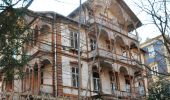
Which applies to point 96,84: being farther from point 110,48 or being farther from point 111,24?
point 111,24

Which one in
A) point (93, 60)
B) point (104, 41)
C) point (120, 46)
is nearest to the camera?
point (93, 60)

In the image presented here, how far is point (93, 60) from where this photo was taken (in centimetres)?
2416

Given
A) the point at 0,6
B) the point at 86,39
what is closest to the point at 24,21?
the point at 0,6

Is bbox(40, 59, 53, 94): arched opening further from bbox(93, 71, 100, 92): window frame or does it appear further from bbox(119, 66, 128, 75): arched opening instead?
bbox(119, 66, 128, 75): arched opening

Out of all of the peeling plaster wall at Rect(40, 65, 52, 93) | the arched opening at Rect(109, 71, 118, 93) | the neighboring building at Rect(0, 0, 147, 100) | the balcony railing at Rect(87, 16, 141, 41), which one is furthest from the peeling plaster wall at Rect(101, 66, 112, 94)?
the peeling plaster wall at Rect(40, 65, 52, 93)

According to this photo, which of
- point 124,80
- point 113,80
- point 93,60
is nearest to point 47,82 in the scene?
point 93,60

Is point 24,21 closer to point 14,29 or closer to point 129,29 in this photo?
point 14,29

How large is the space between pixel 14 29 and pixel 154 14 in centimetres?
532

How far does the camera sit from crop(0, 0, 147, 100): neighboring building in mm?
24406

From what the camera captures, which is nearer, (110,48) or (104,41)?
(110,48)

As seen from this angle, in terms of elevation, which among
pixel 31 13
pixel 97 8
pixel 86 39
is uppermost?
pixel 97 8

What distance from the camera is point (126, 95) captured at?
28953 millimetres

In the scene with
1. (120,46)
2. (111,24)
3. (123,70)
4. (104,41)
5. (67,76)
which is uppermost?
(111,24)

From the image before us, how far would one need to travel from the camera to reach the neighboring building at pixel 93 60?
80.1 ft
